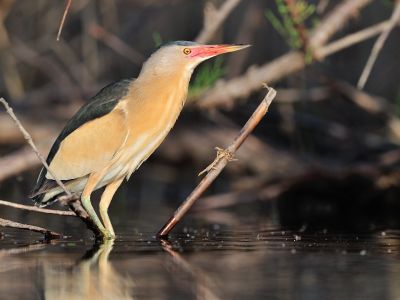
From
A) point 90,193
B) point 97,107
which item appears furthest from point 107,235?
point 97,107

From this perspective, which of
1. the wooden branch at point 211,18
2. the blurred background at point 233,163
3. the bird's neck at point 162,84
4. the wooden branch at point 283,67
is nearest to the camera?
the blurred background at point 233,163

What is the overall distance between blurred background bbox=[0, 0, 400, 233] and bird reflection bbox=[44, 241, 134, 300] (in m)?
2.04

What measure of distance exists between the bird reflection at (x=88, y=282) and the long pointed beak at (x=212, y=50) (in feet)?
4.44

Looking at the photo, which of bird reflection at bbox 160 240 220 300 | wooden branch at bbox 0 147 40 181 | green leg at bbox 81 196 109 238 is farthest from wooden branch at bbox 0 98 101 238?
wooden branch at bbox 0 147 40 181

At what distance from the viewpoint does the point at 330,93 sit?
22.8ft

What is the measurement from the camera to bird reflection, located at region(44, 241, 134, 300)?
9.66ft

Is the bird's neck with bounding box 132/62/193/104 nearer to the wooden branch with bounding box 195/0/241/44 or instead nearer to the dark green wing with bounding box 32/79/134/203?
the dark green wing with bounding box 32/79/134/203

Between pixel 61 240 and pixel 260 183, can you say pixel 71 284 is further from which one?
pixel 260 183

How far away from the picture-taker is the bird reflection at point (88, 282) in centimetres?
294

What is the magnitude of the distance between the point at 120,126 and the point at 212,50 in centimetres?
57

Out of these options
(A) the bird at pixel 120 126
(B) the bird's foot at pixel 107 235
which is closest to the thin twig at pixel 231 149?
(B) the bird's foot at pixel 107 235

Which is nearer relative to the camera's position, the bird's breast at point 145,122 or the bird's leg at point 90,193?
the bird's leg at point 90,193

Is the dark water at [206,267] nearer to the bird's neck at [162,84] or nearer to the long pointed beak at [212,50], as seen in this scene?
the bird's neck at [162,84]

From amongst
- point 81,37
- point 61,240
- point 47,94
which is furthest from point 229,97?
point 81,37
